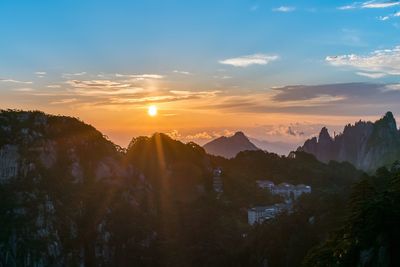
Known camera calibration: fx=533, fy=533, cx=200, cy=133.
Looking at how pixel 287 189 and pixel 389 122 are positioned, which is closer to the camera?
pixel 287 189

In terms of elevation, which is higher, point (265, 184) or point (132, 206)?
point (265, 184)

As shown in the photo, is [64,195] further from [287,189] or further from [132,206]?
[287,189]

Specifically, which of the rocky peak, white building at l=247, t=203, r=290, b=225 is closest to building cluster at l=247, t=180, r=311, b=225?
white building at l=247, t=203, r=290, b=225

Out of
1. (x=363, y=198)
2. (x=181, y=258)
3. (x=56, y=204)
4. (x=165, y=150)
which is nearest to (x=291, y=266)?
(x=363, y=198)

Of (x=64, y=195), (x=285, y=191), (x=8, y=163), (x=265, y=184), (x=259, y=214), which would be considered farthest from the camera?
(x=265, y=184)

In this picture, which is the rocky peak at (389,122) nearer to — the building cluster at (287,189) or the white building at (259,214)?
the building cluster at (287,189)

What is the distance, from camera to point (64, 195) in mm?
108812

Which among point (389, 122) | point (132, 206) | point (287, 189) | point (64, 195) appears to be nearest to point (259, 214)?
point (132, 206)

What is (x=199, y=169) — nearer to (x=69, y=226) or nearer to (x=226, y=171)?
(x=226, y=171)

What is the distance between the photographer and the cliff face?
9569 centimetres

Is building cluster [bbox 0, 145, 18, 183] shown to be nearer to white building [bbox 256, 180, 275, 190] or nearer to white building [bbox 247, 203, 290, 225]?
white building [bbox 247, 203, 290, 225]

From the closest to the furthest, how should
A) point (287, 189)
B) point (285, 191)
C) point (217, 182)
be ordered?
1. point (217, 182)
2. point (285, 191)
3. point (287, 189)

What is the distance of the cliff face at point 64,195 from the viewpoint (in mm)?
95688

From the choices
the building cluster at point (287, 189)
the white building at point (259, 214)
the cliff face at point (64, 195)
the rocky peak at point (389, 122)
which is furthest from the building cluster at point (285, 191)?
the rocky peak at point (389, 122)
